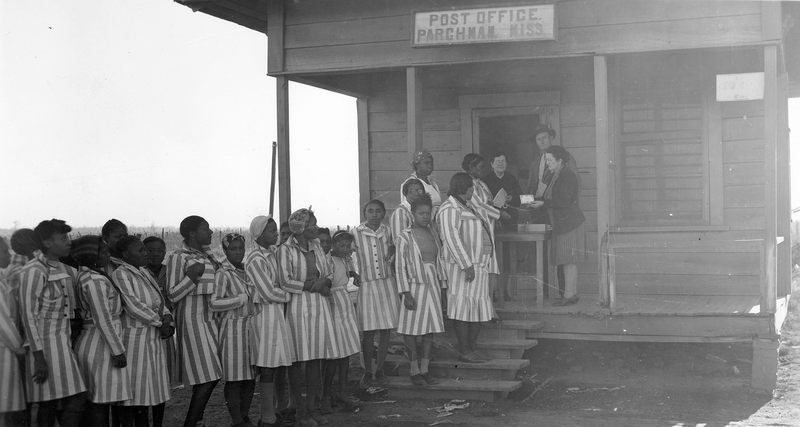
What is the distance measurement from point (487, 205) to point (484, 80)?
282cm

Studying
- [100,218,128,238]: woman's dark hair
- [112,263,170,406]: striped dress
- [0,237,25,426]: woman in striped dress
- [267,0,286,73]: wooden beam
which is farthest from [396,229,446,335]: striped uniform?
[0,237,25,426]: woman in striped dress

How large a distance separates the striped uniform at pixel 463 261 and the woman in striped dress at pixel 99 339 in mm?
3097

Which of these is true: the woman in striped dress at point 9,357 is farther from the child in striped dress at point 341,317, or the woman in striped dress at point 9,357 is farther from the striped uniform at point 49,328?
the child in striped dress at point 341,317

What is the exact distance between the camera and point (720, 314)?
25.0 ft

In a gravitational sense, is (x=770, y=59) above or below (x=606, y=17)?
below

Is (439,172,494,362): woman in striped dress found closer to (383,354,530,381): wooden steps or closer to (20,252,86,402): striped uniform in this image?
(383,354,530,381): wooden steps

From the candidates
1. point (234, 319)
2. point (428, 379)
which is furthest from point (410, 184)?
point (234, 319)

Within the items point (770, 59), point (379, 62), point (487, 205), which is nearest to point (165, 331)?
point (487, 205)

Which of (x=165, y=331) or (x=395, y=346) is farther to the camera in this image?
(x=395, y=346)

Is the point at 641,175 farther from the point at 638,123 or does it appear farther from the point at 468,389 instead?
the point at 468,389

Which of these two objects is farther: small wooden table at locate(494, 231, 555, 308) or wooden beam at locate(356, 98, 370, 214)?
wooden beam at locate(356, 98, 370, 214)

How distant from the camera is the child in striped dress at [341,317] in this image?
22.6ft

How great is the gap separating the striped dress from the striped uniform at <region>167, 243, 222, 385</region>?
0.30 metres

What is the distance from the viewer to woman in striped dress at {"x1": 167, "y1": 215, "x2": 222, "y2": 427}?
602cm
